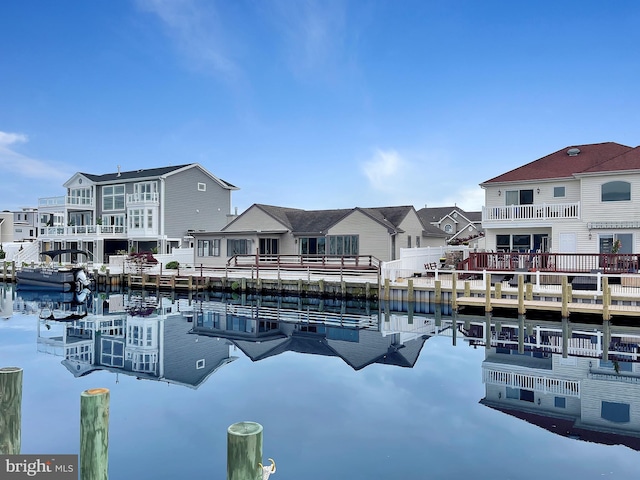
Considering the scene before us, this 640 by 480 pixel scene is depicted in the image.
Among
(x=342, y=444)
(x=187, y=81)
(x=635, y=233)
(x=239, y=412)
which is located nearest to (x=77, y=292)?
(x=187, y=81)

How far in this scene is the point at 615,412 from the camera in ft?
36.1

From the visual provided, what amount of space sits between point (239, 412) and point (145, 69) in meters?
35.2

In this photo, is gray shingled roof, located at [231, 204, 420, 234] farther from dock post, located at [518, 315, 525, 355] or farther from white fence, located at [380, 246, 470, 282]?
dock post, located at [518, 315, 525, 355]

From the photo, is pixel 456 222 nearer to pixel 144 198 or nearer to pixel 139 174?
pixel 144 198

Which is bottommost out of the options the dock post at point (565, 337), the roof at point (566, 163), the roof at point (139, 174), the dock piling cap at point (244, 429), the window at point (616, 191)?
the dock post at point (565, 337)

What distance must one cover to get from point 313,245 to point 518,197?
1535 centimetres

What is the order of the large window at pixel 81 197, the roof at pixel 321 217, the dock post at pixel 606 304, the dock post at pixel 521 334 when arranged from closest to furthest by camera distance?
1. the dock post at pixel 521 334
2. the dock post at pixel 606 304
3. the roof at pixel 321 217
4. the large window at pixel 81 197

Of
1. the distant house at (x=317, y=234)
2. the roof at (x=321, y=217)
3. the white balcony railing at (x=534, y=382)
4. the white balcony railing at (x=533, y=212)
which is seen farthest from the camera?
the roof at (x=321, y=217)

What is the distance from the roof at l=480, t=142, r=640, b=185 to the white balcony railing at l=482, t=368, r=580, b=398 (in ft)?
62.3

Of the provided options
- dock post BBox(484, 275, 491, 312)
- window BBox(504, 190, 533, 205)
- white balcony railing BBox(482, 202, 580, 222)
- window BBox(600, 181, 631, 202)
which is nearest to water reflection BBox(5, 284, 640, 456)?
dock post BBox(484, 275, 491, 312)

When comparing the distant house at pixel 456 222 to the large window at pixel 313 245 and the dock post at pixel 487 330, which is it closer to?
the large window at pixel 313 245

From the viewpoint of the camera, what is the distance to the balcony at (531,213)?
92.8 feet

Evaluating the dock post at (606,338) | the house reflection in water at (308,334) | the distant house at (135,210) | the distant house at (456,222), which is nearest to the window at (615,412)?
the dock post at (606,338)

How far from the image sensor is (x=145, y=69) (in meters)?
39.3
